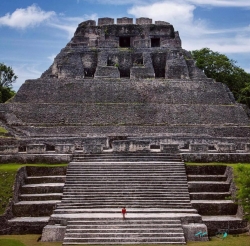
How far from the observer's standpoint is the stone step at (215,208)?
1290cm

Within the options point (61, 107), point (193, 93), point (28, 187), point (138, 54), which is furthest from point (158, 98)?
point (28, 187)

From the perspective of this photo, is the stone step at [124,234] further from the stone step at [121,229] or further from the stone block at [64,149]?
the stone block at [64,149]

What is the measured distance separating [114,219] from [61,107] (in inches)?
484

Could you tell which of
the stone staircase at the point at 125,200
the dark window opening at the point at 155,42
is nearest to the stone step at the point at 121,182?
the stone staircase at the point at 125,200

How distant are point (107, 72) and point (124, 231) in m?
17.8

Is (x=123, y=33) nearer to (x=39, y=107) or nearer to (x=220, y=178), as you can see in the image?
(x=39, y=107)

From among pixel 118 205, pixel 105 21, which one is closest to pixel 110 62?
pixel 105 21

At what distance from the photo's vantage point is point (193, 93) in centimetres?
2469

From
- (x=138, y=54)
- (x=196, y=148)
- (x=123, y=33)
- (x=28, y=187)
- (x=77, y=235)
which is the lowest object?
(x=77, y=235)

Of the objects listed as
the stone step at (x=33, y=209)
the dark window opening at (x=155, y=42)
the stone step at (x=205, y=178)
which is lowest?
the stone step at (x=33, y=209)

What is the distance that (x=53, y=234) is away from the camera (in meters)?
11.3

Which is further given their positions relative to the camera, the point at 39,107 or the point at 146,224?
the point at 39,107

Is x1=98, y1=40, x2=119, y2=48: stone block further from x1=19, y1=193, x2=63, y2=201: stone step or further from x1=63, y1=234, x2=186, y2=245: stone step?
x1=63, y1=234, x2=186, y2=245: stone step

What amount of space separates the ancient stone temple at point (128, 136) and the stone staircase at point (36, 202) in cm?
3
